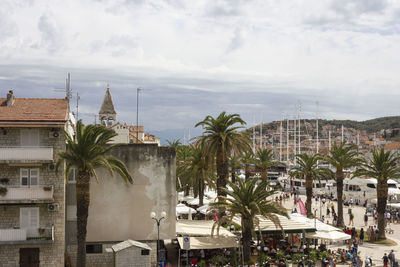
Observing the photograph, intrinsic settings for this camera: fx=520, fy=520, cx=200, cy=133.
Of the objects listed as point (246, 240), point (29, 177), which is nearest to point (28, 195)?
point (29, 177)

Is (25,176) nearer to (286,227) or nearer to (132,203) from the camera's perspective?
(132,203)

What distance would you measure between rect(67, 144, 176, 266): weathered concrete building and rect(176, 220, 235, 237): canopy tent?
1.57m

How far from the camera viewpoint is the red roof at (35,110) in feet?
99.7

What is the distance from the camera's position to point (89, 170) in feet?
99.8

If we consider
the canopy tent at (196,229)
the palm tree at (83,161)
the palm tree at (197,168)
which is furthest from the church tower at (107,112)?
the palm tree at (83,161)

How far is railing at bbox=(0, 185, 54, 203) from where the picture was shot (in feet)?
98.4

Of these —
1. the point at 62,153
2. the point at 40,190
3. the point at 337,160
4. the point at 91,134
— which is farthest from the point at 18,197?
the point at 337,160

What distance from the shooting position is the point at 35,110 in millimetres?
31766

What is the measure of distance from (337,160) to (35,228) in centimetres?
3335

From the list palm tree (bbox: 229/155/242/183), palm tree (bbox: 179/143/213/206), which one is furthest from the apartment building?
palm tree (bbox: 179/143/213/206)

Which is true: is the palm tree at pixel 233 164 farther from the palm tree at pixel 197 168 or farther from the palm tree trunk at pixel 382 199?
the palm tree trunk at pixel 382 199

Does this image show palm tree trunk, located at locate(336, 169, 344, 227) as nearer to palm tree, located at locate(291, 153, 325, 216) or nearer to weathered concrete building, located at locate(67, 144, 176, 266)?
palm tree, located at locate(291, 153, 325, 216)

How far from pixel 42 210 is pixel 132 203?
5.87 m

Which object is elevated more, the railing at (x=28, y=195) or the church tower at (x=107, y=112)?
the church tower at (x=107, y=112)
